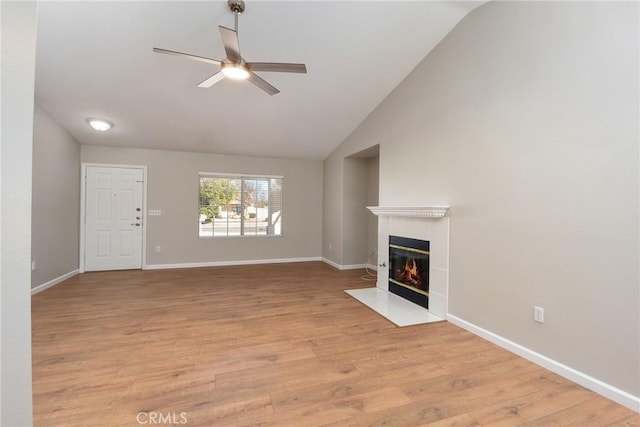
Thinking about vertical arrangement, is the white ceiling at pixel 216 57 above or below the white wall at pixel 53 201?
above

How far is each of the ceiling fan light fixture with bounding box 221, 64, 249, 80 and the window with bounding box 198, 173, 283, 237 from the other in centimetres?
350

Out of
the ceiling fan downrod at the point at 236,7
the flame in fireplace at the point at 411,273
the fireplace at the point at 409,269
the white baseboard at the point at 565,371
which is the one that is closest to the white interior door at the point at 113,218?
the ceiling fan downrod at the point at 236,7

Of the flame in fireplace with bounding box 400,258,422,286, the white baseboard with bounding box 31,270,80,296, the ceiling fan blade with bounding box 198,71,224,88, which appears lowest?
the white baseboard with bounding box 31,270,80,296

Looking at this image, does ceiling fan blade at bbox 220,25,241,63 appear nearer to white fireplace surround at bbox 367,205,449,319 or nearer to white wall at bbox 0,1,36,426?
white wall at bbox 0,1,36,426

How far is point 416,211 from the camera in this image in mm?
3385

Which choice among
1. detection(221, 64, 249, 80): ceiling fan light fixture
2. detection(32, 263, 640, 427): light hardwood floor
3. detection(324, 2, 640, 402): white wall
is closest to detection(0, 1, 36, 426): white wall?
detection(32, 263, 640, 427): light hardwood floor

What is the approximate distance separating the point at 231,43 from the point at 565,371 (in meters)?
3.47

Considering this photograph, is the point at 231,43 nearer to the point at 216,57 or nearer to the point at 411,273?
the point at 216,57

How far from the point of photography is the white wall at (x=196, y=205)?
217 inches

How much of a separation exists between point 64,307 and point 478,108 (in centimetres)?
498

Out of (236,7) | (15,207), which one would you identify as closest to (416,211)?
(236,7)

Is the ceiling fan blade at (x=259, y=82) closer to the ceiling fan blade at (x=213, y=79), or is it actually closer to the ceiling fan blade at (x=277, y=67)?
the ceiling fan blade at (x=277, y=67)

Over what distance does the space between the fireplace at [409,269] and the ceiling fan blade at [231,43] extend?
9.09ft

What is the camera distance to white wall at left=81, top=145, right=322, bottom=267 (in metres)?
5.50
